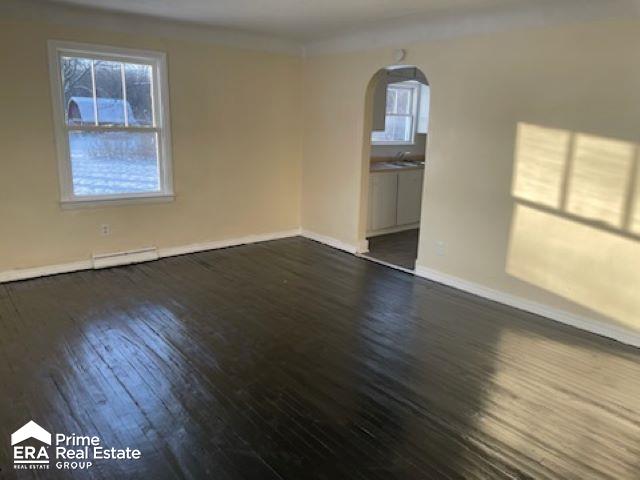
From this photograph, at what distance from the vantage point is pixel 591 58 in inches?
137

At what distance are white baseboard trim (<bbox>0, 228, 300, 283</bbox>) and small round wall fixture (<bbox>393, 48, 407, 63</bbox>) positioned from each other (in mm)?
2663

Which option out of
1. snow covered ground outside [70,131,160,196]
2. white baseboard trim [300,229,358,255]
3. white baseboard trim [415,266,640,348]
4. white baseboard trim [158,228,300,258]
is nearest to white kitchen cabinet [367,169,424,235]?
white baseboard trim [300,229,358,255]

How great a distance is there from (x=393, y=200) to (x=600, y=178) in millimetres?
3080

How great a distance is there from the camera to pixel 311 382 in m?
2.86

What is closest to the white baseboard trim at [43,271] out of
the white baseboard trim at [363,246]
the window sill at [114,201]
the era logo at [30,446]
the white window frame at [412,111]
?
the window sill at [114,201]

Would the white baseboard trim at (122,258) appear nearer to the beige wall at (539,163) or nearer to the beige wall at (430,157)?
the beige wall at (430,157)

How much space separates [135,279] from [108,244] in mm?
670

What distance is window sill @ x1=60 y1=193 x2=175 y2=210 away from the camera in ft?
15.2

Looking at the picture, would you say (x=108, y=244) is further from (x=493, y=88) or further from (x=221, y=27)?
(x=493, y=88)

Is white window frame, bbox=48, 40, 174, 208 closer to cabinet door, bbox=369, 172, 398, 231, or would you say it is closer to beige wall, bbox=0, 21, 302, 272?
beige wall, bbox=0, 21, 302, 272

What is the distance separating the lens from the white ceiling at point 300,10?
149 inches

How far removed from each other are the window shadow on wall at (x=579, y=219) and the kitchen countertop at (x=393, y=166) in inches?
94.2

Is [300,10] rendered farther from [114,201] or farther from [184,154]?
[114,201]

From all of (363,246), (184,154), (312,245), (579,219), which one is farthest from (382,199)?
(579,219)
